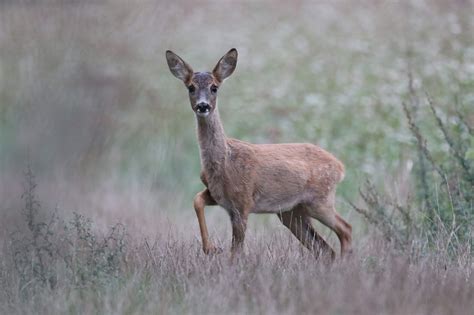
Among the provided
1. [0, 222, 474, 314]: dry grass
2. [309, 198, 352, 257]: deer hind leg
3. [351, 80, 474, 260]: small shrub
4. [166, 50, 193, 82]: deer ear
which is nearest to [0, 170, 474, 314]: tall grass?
[0, 222, 474, 314]: dry grass

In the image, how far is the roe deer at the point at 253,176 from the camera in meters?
7.66

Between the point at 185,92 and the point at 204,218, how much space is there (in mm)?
8125

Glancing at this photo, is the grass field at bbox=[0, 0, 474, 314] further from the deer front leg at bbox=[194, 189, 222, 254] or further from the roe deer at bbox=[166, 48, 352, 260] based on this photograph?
the roe deer at bbox=[166, 48, 352, 260]

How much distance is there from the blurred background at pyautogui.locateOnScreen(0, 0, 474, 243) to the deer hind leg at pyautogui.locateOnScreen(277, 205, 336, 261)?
986mm

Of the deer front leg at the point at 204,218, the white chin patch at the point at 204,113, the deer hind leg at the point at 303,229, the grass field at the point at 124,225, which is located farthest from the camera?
the deer hind leg at the point at 303,229

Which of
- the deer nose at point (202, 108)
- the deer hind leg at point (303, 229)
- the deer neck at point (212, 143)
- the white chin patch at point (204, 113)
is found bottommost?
the deer hind leg at point (303, 229)

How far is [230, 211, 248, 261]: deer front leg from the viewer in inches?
294

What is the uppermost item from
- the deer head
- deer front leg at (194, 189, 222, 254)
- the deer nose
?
the deer head

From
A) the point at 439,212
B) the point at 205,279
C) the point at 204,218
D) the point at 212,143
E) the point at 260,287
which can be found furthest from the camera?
the point at 439,212

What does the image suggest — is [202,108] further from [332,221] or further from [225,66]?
[332,221]

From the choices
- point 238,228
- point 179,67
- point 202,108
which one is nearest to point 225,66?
point 179,67

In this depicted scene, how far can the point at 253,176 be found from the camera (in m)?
7.90

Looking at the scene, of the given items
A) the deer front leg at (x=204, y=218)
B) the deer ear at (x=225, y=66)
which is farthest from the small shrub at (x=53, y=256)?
the deer ear at (x=225, y=66)

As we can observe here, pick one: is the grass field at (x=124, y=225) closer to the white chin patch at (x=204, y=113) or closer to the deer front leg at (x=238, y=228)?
the deer front leg at (x=238, y=228)
